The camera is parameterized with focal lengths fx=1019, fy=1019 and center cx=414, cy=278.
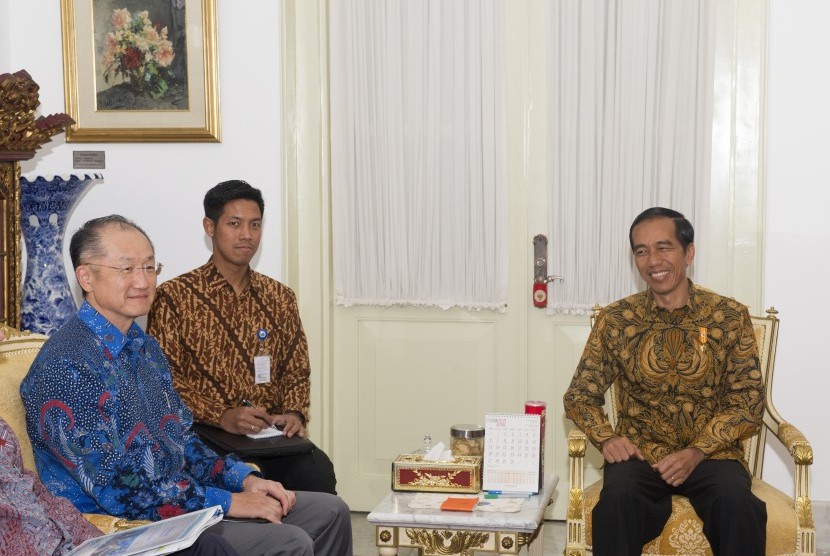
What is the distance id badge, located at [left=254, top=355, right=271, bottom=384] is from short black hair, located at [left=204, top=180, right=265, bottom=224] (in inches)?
22.0

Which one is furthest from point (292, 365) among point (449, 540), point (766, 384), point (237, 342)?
point (766, 384)

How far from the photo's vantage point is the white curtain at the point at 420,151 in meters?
4.73

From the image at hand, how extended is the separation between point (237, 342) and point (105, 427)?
4.18 feet

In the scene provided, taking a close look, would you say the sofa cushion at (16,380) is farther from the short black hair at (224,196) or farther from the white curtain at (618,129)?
the white curtain at (618,129)

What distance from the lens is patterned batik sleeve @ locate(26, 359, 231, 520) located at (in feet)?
8.52

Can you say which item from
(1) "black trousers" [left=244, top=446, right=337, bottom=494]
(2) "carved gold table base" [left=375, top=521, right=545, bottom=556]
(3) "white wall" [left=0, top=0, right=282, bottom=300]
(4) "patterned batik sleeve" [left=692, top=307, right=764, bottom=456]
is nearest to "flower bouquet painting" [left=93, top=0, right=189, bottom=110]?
(3) "white wall" [left=0, top=0, right=282, bottom=300]

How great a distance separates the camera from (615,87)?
4.61m

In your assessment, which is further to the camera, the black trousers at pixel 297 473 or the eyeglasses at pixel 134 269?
the black trousers at pixel 297 473

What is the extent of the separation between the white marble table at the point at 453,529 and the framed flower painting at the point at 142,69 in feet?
7.55

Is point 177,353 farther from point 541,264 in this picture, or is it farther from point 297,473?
point 541,264

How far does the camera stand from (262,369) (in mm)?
3938

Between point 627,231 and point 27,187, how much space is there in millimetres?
2592

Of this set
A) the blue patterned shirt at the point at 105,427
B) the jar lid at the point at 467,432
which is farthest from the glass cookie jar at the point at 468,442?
the blue patterned shirt at the point at 105,427

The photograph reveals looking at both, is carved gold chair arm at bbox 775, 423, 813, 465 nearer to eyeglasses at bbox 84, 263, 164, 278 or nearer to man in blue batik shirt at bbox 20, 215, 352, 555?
man in blue batik shirt at bbox 20, 215, 352, 555
